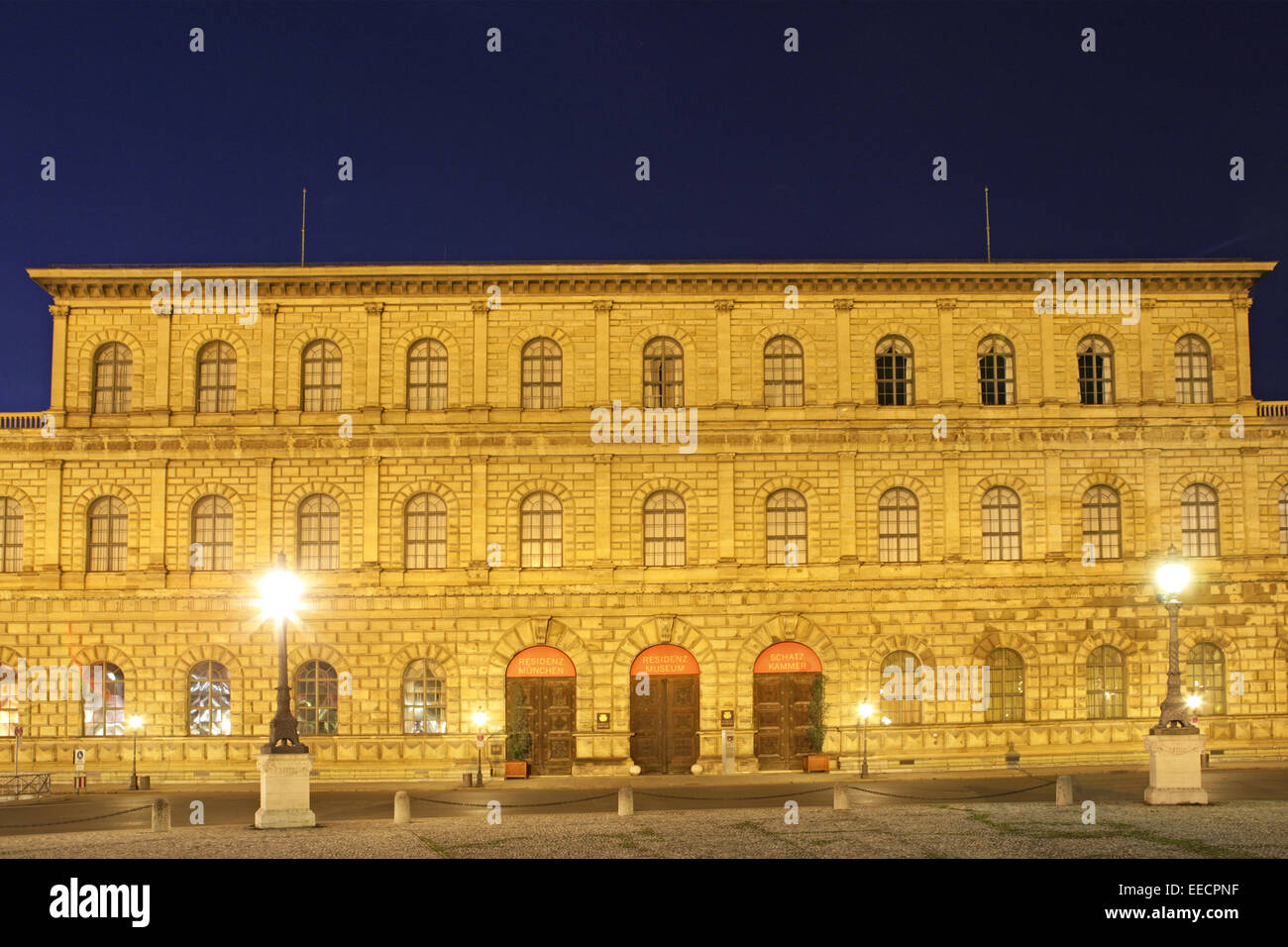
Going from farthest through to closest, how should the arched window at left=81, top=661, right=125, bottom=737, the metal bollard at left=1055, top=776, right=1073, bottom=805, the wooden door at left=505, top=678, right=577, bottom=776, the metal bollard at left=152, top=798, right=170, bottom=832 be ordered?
1. the arched window at left=81, top=661, right=125, bottom=737
2. the wooden door at left=505, top=678, right=577, bottom=776
3. the metal bollard at left=1055, top=776, right=1073, bottom=805
4. the metal bollard at left=152, top=798, right=170, bottom=832

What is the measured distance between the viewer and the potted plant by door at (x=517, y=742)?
3944 cm

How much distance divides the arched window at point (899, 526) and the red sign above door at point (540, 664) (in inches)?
436

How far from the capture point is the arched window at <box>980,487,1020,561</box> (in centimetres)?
4212

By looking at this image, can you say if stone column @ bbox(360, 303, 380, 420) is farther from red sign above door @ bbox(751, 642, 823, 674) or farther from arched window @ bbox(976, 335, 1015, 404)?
arched window @ bbox(976, 335, 1015, 404)

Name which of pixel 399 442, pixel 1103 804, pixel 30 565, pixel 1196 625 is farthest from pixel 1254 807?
pixel 30 565

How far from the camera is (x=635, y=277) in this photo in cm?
4181

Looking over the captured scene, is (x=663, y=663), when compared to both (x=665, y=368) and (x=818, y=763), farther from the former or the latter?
(x=665, y=368)

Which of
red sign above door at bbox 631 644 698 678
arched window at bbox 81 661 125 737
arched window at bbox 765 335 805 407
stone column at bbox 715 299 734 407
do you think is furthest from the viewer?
arched window at bbox 765 335 805 407

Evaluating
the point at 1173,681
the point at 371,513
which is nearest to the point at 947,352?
the point at 1173,681

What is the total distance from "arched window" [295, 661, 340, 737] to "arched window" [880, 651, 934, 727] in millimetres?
17689

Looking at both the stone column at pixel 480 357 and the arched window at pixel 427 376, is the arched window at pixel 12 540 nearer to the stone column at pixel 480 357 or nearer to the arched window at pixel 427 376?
the arched window at pixel 427 376

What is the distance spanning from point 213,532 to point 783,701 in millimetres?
19431

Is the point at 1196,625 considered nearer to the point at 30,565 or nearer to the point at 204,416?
the point at 204,416

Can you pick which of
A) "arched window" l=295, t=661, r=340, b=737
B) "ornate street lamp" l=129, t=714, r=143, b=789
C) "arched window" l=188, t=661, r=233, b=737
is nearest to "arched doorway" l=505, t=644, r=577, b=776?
"arched window" l=295, t=661, r=340, b=737
